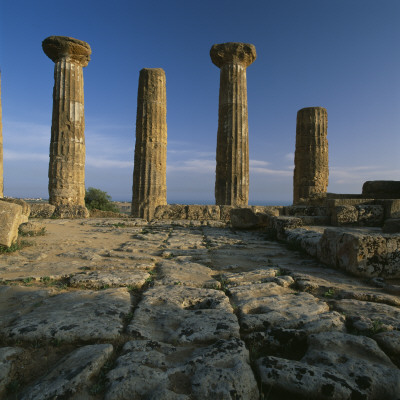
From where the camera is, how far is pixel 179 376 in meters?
1.47

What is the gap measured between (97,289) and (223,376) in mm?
1799

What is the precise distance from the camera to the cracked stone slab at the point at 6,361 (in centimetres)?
144

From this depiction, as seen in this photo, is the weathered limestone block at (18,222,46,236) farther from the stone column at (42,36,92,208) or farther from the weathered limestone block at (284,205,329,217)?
the weathered limestone block at (284,205,329,217)

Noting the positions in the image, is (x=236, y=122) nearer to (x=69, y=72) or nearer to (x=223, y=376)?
(x=69, y=72)

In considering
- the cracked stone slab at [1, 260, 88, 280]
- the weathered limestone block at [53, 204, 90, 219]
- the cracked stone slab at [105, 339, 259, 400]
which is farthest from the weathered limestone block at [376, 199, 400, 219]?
the weathered limestone block at [53, 204, 90, 219]

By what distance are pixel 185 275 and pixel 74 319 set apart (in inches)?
62.8

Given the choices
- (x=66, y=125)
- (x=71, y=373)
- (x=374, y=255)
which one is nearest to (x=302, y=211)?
(x=374, y=255)

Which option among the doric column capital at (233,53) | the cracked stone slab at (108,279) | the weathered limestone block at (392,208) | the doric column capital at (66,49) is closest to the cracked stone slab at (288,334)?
the cracked stone slab at (108,279)

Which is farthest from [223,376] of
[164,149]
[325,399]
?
[164,149]

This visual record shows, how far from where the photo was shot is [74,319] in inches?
79.1

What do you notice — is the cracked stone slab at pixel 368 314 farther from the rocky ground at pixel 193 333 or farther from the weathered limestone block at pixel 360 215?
the weathered limestone block at pixel 360 215

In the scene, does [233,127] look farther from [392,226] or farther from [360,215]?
[392,226]

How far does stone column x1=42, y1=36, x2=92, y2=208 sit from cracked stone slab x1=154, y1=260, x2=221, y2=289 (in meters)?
9.50

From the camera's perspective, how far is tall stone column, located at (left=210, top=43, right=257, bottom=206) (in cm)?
1277
